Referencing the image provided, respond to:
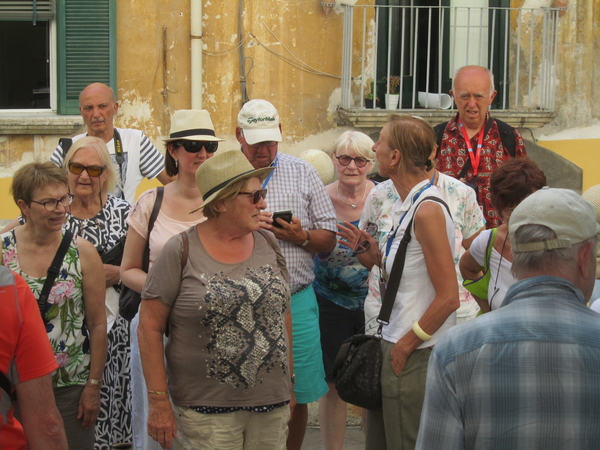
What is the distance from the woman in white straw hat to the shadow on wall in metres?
3.91

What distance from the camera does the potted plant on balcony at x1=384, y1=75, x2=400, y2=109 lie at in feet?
23.1

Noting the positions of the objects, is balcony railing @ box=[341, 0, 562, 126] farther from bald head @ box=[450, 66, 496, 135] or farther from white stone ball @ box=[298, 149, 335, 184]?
bald head @ box=[450, 66, 496, 135]

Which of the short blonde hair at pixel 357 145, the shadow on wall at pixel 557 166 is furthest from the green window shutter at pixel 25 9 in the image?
the shadow on wall at pixel 557 166

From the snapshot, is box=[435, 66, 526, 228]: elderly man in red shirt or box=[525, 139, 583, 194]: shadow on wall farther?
box=[525, 139, 583, 194]: shadow on wall

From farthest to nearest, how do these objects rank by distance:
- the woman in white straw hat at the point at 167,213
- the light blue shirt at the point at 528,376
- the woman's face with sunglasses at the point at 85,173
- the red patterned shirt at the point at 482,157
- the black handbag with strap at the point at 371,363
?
1. the red patterned shirt at the point at 482,157
2. the woman's face with sunglasses at the point at 85,173
3. the woman in white straw hat at the point at 167,213
4. the black handbag with strap at the point at 371,363
5. the light blue shirt at the point at 528,376

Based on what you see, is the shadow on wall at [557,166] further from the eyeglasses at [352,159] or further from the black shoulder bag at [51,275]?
the black shoulder bag at [51,275]

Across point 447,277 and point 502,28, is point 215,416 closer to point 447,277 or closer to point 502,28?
point 447,277

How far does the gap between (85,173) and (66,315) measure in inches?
40.6

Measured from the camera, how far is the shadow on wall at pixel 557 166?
23.0 ft

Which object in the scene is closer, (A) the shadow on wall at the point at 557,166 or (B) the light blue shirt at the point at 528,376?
(B) the light blue shirt at the point at 528,376

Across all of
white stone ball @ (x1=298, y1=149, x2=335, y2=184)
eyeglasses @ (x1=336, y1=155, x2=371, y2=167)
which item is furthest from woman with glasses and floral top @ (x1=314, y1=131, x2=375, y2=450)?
white stone ball @ (x1=298, y1=149, x2=335, y2=184)

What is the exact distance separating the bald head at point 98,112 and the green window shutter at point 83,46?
1.73 meters

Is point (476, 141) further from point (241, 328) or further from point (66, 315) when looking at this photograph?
point (66, 315)

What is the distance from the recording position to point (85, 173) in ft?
14.1
